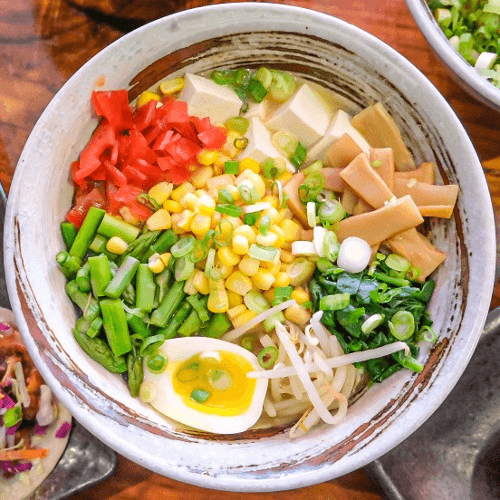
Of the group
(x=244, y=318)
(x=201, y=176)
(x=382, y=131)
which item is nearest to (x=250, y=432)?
(x=244, y=318)

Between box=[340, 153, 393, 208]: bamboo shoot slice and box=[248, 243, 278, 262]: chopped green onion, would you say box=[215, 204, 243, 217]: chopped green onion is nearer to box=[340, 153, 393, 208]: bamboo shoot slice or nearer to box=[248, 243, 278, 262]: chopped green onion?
box=[248, 243, 278, 262]: chopped green onion

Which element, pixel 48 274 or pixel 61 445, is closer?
pixel 48 274

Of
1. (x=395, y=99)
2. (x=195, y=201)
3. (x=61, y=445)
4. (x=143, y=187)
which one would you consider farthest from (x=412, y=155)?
(x=61, y=445)

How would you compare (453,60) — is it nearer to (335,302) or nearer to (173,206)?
(335,302)

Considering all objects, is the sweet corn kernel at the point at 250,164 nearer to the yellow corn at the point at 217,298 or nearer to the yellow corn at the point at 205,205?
the yellow corn at the point at 205,205

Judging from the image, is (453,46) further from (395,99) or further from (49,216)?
(49,216)

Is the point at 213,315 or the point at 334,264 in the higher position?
the point at 334,264
